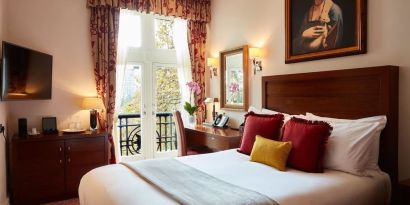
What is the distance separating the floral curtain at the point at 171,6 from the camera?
4.07 m

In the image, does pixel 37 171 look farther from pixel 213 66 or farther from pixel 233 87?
pixel 213 66

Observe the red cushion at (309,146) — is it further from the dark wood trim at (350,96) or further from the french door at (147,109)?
A: the french door at (147,109)

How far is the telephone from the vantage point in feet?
14.1

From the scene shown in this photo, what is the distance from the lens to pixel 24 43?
367 cm

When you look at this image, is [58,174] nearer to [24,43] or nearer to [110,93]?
[110,93]

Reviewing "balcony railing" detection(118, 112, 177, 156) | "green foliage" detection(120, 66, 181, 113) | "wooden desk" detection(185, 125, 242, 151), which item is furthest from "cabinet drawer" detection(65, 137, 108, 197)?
"wooden desk" detection(185, 125, 242, 151)

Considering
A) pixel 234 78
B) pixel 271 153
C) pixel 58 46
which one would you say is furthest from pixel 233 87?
pixel 58 46

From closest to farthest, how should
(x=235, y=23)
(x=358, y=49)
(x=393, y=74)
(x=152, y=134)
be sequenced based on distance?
(x=393, y=74)
(x=358, y=49)
(x=235, y=23)
(x=152, y=134)

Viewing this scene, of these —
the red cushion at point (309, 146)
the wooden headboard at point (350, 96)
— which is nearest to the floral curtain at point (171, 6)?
the wooden headboard at point (350, 96)

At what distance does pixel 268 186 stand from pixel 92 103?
2795mm

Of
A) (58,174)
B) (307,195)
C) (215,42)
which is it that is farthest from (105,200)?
(215,42)

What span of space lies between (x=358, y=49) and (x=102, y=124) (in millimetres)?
3381

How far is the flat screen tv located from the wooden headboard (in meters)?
2.88

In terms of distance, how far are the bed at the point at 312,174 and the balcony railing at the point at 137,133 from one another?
2.13 metres
